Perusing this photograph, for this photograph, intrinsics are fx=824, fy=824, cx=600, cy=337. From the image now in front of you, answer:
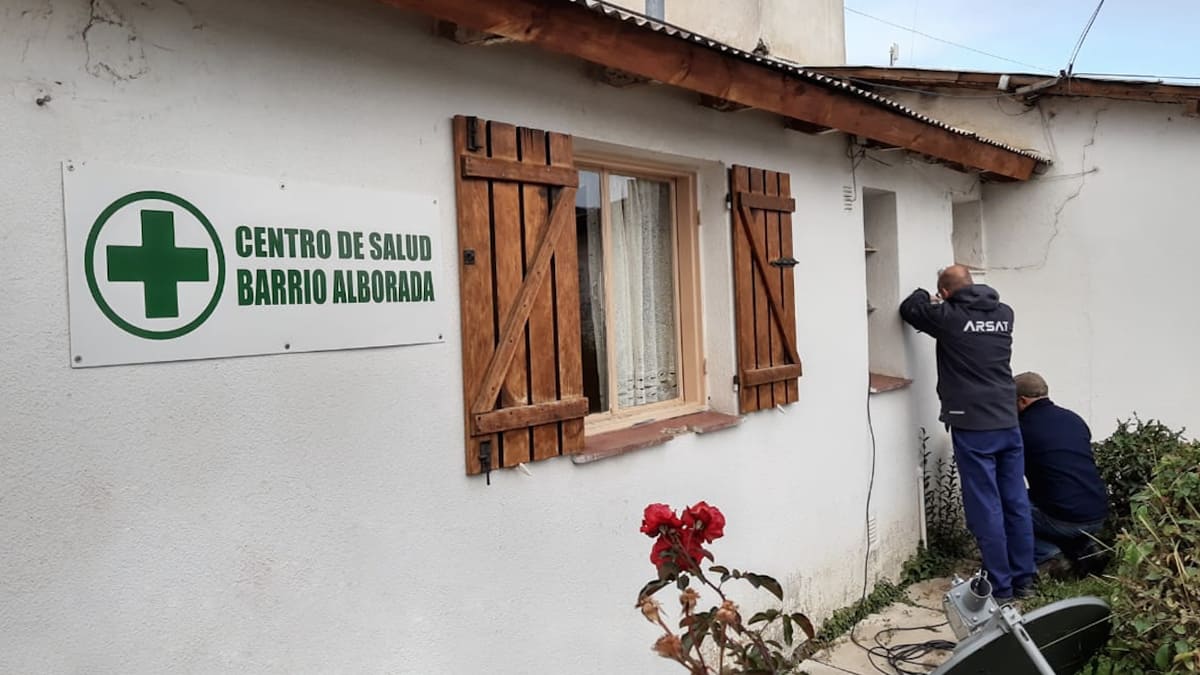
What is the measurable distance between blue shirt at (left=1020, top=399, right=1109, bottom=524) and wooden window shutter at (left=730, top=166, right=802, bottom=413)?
2041 millimetres

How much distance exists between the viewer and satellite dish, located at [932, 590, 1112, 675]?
7.60 feet

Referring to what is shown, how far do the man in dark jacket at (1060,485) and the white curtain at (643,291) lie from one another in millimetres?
2819

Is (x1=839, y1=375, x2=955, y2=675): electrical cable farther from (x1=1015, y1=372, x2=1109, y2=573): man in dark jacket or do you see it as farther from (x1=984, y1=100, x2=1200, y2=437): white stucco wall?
(x1=984, y1=100, x2=1200, y2=437): white stucco wall

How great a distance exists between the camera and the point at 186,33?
2355 mm

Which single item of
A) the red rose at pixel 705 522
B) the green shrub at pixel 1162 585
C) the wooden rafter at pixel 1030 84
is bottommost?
the green shrub at pixel 1162 585

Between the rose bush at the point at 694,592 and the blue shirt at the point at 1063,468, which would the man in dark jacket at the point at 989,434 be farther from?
the rose bush at the point at 694,592

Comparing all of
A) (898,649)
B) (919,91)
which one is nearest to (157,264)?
(898,649)

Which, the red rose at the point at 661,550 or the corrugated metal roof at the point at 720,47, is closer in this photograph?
the red rose at the point at 661,550

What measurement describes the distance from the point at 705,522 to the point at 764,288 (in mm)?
2793

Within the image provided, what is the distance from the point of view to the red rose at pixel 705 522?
1.83 m

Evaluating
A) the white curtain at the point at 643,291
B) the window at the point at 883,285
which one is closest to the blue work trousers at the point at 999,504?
the window at the point at 883,285

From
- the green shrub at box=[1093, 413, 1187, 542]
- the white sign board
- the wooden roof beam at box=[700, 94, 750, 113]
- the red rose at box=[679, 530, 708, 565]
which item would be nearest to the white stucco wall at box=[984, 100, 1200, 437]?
the green shrub at box=[1093, 413, 1187, 542]

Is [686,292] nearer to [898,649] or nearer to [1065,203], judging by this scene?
[898,649]

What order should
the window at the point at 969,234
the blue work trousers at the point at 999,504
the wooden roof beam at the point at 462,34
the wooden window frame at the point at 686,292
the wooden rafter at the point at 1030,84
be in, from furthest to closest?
the window at the point at 969,234
the wooden rafter at the point at 1030,84
the blue work trousers at the point at 999,504
the wooden window frame at the point at 686,292
the wooden roof beam at the point at 462,34
